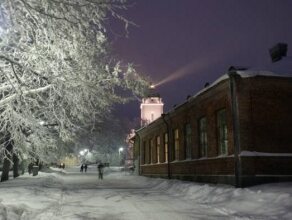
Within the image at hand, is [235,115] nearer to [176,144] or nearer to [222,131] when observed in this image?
[222,131]

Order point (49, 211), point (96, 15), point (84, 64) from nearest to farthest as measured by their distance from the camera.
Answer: point (96, 15)
point (84, 64)
point (49, 211)

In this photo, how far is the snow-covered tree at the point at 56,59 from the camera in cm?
1007

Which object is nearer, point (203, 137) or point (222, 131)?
point (222, 131)

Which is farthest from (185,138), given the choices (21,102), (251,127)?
(21,102)

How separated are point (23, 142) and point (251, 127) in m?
9.36

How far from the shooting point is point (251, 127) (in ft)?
63.1

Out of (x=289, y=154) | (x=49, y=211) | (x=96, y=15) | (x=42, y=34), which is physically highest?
(x=96, y=15)

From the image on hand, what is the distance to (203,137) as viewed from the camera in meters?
24.7

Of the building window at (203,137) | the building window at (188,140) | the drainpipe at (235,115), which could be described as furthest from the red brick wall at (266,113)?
the building window at (188,140)

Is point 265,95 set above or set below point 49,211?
above

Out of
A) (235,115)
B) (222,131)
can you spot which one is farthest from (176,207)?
(222,131)

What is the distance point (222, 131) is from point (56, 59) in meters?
11.6

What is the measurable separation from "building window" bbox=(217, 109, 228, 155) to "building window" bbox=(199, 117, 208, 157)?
6.50ft

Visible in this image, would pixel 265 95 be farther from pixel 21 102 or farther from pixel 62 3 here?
pixel 62 3
